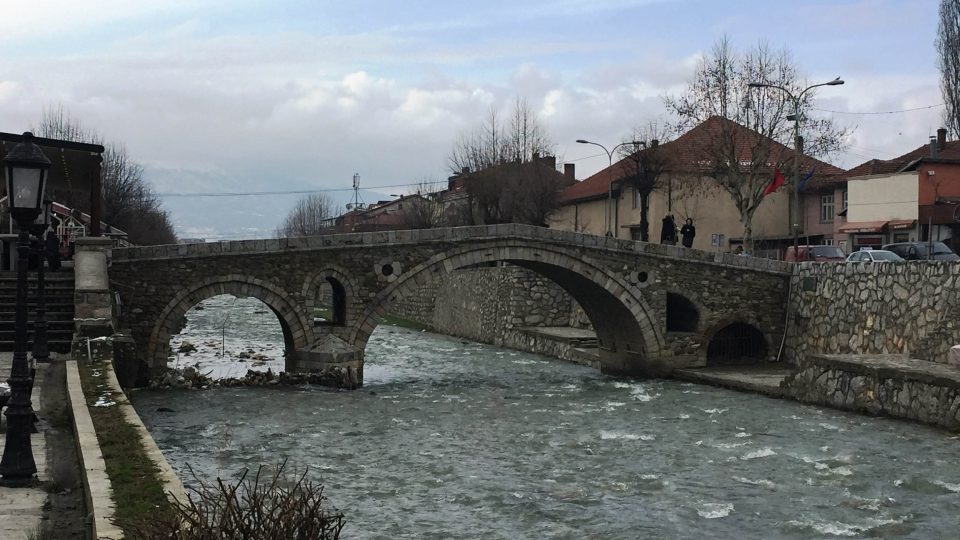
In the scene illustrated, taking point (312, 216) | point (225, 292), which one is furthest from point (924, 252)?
point (312, 216)

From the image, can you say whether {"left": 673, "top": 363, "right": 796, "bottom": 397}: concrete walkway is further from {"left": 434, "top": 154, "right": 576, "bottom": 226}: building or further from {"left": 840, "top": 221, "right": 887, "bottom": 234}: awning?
{"left": 434, "top": 154, "right": 576, "bottom": 226}: building


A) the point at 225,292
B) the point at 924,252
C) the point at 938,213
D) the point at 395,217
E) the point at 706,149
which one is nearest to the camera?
the point at 225,292

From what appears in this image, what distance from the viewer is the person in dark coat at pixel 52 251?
20.3m

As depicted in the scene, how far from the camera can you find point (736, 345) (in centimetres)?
2936

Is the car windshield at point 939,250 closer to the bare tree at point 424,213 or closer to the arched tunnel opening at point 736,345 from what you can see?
the arched tunnel opening at point 736,345

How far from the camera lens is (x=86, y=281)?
727 inches

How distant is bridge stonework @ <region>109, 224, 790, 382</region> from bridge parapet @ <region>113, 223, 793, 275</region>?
0.09ft

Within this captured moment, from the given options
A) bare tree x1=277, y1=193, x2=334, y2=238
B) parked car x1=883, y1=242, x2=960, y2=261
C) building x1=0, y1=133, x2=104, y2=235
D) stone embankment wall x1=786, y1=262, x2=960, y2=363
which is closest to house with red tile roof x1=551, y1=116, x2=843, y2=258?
parked car x1=883, y1=242, x2=960, y2=261

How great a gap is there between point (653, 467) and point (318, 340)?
12.0 m

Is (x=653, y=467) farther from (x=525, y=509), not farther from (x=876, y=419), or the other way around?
(x=876, y=419)

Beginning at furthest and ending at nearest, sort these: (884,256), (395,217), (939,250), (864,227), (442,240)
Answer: (395,217) → (864,227) → (939,250) → (884,256) → (442,240)

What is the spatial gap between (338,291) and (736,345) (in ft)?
38.1

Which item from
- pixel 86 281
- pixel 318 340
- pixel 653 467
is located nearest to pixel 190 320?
pixel 318 340

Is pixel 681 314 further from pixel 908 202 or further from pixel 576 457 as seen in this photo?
pixel 576 457
